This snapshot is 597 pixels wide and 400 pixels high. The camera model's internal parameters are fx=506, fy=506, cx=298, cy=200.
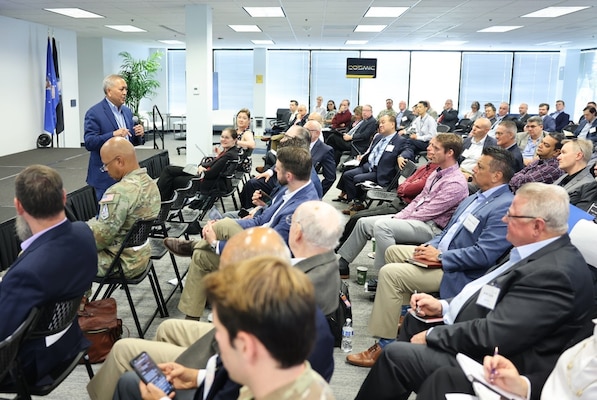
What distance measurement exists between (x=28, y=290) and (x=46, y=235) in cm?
24

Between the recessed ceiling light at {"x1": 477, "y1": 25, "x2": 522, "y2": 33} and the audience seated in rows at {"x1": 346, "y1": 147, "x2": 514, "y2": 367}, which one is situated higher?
the recessed ceiling light at {"x1": 477, "y1": 25, "x2": 522, "y2": 33}

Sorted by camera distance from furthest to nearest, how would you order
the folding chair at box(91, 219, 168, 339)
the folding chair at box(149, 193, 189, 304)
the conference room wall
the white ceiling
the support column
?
1. the conference room wall
2. the support column
3. the white ceiling
4. the folding chair at box(149, 193, 189, 304)
5. the folding chair at box(91, 219, 168, 339)

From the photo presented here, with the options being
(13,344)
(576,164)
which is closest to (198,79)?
(576,164)

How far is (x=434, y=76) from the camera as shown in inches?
752

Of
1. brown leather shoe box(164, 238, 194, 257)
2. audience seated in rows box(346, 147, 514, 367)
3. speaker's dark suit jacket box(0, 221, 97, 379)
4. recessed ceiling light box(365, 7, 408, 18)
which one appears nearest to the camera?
speaker's dark suit jacket box(0, 221, 97, 379)

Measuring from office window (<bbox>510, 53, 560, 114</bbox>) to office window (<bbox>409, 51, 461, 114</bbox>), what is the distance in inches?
87.2

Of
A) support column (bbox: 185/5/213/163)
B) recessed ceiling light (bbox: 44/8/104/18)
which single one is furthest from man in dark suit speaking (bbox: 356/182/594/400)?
recessed ceiling light (bbox: 44/8/104/18)

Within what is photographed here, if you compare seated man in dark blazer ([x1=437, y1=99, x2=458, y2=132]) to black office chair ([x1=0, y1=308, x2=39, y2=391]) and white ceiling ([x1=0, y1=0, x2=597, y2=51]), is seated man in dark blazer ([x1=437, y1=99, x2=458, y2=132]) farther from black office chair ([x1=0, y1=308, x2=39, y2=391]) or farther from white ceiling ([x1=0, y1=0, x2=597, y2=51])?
black office chair ([x1=0, y1=308, x2=39, y2=391])

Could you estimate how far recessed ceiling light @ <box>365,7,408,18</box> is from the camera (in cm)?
870

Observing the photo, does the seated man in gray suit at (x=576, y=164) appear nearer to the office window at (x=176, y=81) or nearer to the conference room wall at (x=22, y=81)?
the conference room wall at (x=22, y=81)

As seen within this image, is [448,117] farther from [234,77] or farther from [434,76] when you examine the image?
[234,77]

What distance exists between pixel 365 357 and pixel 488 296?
1.15 m

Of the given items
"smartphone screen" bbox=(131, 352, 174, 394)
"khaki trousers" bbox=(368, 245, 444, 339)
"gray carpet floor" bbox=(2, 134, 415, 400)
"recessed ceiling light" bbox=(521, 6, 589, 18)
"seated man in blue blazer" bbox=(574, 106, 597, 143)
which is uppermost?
"recessed ceiling light" bbox=(521, 6, 589, 18)

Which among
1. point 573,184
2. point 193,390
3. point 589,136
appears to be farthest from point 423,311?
point 589,136
